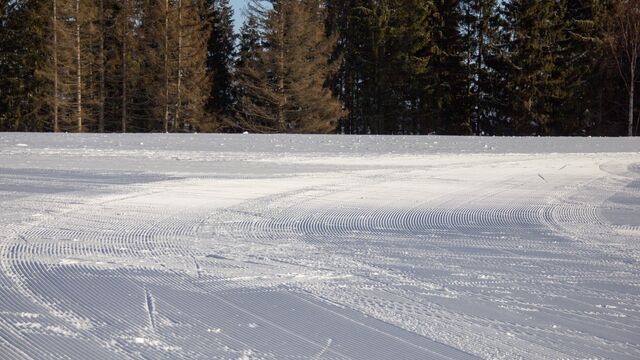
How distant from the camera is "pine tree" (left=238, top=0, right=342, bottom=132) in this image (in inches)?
1302

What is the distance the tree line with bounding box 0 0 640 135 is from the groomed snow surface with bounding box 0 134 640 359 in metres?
23.0

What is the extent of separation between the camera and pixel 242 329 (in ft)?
11.7

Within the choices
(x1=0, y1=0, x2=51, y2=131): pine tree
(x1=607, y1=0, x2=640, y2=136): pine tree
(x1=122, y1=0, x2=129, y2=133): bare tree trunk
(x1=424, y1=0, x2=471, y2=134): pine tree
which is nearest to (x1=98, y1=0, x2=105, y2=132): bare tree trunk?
(x1=122, y1=0, x2=129, y2=133): bare tree trunk

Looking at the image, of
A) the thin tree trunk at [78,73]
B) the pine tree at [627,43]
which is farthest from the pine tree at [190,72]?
the pine tree at [627,43]

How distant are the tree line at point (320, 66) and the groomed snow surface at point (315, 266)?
75.6 feet

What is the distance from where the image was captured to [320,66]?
3466 cm

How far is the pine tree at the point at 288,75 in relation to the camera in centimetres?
3306

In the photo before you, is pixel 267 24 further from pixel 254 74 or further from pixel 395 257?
pixel 395 257

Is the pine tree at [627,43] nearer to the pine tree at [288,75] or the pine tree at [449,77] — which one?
the pine tree at [449,77]

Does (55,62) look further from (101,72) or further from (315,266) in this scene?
(315,266)

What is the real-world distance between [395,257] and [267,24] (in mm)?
29456

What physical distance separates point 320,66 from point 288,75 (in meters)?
2.01

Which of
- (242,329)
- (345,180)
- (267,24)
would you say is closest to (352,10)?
(267,24)

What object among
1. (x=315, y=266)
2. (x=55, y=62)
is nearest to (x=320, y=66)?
(x=55, y=62)
